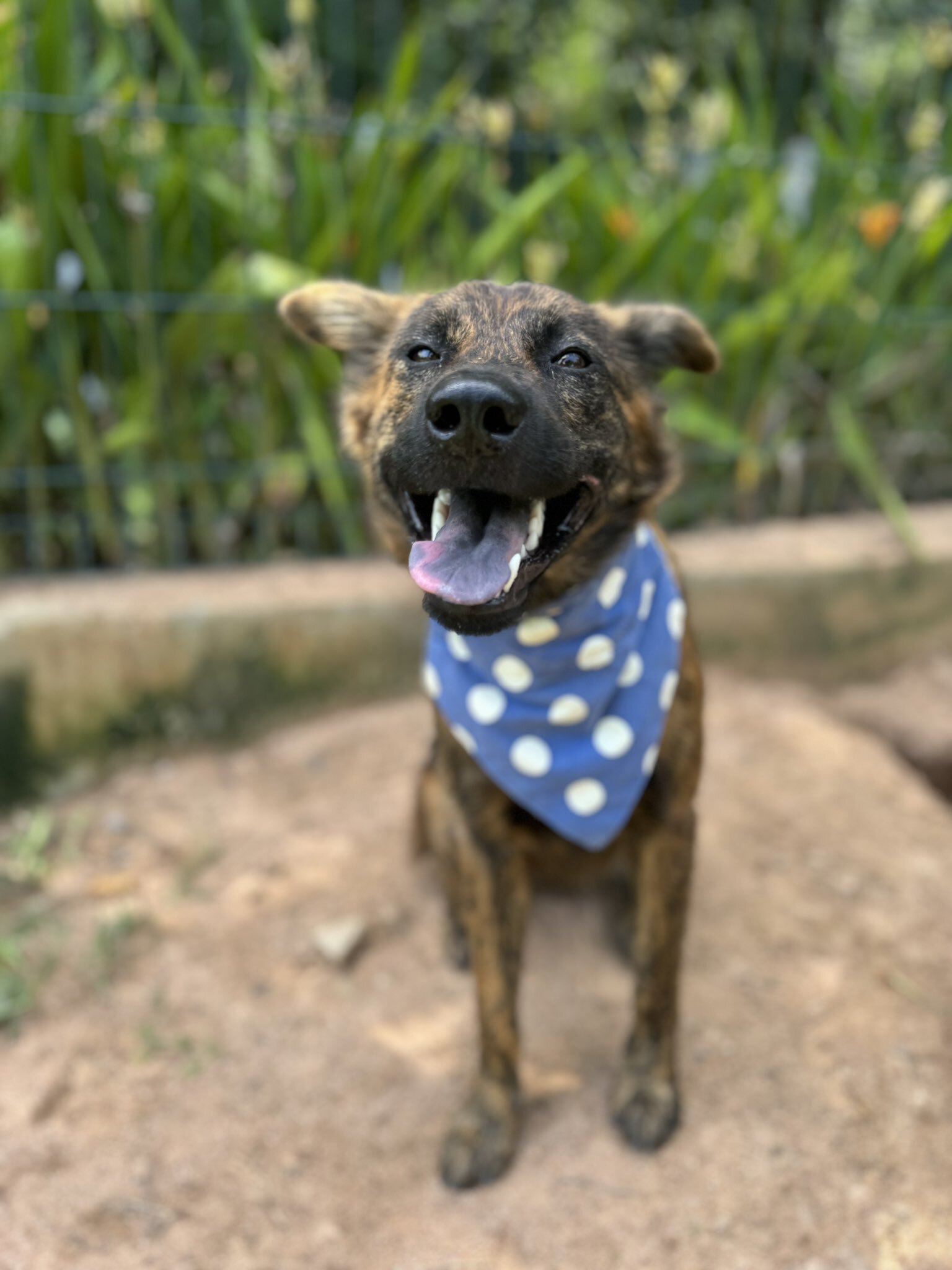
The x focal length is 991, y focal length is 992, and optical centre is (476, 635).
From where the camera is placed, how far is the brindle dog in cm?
161

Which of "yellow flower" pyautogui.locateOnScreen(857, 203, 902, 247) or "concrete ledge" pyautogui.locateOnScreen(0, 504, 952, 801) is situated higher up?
"yellow flower" pyautogui.locateOnScreen(857, 203, 902, 247)

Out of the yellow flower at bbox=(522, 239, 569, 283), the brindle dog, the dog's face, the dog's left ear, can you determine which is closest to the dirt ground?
the brindle dog

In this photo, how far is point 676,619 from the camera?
2.06 m

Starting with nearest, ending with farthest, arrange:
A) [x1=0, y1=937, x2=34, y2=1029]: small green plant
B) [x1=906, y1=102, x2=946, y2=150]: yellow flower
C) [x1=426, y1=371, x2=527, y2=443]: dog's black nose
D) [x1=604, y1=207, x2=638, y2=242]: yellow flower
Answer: [x1=426, y1=371, x2=527, y2=443]: dog's black nose, [x1=0, y1=937, x2=34, y2=1029]: small green plant, [x1=604, y1=207, x2=638, y2=242]: yellow flower, [x1=906, y1=102, x2=946, y2=150]: yellow flower

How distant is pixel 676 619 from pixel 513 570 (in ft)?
1.99

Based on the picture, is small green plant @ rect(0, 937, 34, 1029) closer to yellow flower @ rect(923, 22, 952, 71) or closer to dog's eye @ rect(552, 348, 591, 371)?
dog's eye @ rect(552, 348, 591, 371)

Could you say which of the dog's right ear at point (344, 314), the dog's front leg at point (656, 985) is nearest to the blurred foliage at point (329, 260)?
the dog's right ear at point (344, 314)

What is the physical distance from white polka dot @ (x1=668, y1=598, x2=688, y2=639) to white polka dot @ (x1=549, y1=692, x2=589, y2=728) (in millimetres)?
238

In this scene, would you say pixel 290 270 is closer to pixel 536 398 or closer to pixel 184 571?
pixel 184 571

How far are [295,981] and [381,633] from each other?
4.31ft

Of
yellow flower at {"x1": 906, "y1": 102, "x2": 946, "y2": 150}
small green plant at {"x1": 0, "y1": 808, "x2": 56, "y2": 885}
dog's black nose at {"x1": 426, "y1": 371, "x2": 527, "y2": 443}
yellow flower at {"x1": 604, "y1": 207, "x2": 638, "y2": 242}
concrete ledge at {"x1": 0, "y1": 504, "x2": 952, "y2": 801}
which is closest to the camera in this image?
dog's black nose at {"x1": 426, "y1": 371, "x2": 527, "y2": 443}

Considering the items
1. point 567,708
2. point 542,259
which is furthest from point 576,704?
point 542,259

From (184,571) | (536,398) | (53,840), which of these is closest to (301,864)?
(53,840)

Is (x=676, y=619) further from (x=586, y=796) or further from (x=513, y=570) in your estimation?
(x=513, y=570)
